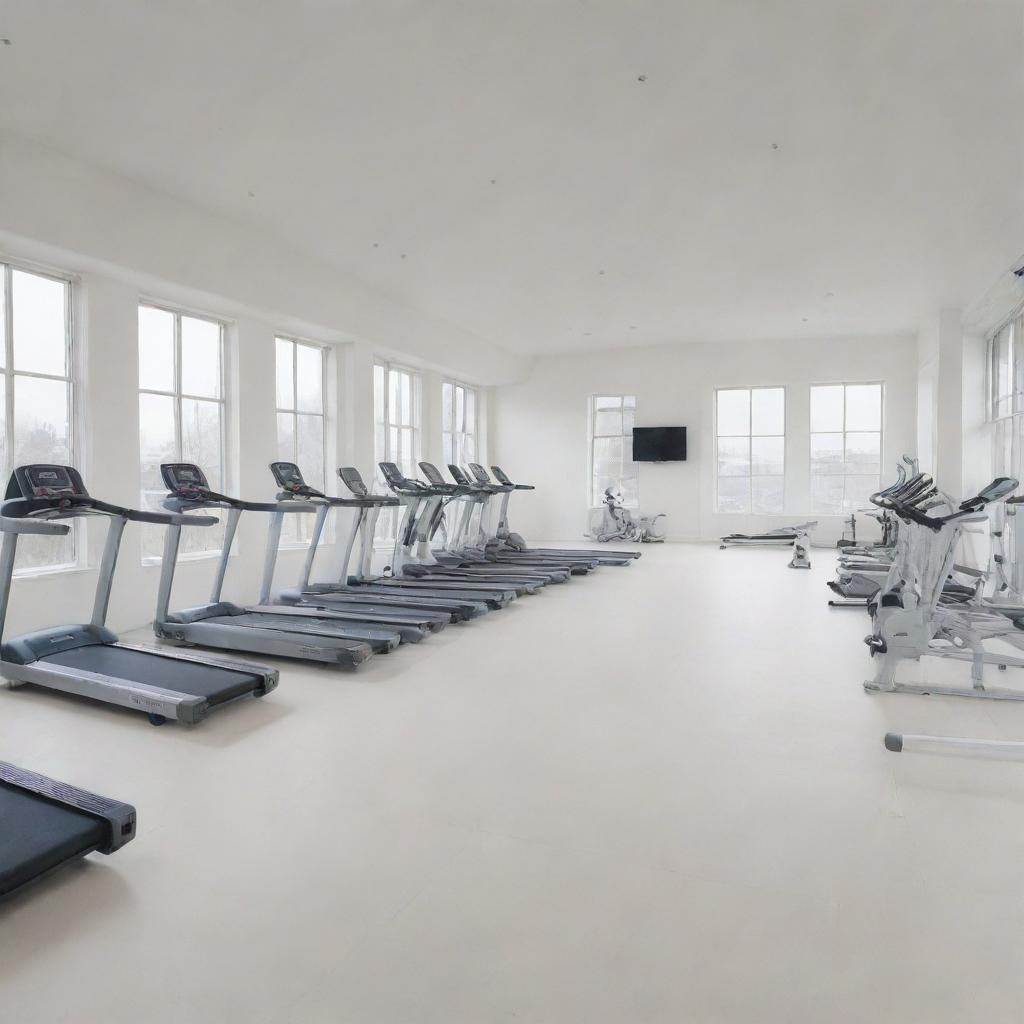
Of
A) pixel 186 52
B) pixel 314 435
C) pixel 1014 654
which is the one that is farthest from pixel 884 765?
pixel 314 435

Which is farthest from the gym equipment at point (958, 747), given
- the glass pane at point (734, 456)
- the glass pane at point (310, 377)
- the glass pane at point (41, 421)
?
the glass pane at point (734, 456)

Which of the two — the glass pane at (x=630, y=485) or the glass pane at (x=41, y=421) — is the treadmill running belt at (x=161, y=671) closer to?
the glass pane at (x=41, y=421)

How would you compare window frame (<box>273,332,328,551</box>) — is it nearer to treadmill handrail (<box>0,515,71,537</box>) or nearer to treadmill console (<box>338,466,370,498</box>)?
treadmill console (<box>338,466,370,498</box>)

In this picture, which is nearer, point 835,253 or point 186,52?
point 186,52

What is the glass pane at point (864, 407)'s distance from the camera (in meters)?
12.0

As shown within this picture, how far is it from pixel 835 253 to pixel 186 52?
6188 millimetres

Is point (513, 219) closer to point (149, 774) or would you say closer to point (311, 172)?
point (311, 172)

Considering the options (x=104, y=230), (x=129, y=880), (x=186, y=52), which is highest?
(x=186, y=52)

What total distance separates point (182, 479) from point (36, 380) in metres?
1.38

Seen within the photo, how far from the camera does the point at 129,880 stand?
6.91 feet

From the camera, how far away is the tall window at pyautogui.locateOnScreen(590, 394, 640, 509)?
13328mm

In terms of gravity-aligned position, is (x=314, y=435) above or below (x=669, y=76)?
below

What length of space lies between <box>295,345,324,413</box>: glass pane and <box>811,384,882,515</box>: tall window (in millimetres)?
8255

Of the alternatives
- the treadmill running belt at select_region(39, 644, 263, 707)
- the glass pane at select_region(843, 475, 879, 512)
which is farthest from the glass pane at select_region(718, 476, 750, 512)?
the treadmill running belt at select_region(39, 644, 263, 707)
